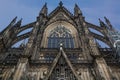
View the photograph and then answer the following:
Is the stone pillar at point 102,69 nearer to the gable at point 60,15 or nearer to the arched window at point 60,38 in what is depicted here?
the arched window at point 60,38

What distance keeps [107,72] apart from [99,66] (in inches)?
30.8

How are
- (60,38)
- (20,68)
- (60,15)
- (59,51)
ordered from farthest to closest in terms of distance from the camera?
(60,15), (60,38), (59,51), (20,68)

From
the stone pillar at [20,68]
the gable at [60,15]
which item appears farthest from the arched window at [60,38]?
the stone pillar at [20,68]

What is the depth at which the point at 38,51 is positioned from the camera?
56.7 ft

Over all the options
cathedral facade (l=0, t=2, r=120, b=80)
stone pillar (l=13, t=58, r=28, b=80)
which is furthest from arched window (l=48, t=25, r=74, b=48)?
stone pillar (l=13, t=58, r=28, b=80)

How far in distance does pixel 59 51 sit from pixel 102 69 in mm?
4089

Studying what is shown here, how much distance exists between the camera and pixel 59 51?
15.9m

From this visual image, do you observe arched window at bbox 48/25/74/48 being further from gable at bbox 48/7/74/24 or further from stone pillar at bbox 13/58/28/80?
stone pillar at bbox 13/58/28/80

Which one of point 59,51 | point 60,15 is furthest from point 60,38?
point 60,15

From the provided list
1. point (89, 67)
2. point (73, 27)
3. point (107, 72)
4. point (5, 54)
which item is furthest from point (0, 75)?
point (73, 27)

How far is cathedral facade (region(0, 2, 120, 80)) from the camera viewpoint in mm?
13672

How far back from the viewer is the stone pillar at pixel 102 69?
1265 centimetres

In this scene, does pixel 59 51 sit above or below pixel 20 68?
above

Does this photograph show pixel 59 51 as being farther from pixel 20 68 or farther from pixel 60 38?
pixel 60 38
